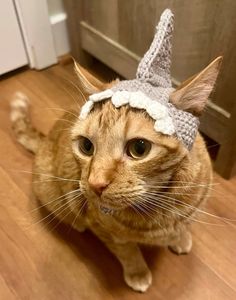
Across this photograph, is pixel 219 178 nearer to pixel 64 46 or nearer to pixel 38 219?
pixel 38 219

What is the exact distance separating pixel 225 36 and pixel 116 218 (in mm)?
621

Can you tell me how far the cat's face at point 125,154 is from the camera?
77 centimetres

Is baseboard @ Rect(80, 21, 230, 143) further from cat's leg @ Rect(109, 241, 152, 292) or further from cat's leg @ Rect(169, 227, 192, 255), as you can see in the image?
cat's leg @ Rect(109, 241, 152, 292)

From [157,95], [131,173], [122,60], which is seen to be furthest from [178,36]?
[131,173]

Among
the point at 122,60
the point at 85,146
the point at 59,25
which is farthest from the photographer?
the point at 59,25

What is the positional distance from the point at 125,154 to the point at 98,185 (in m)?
0.08

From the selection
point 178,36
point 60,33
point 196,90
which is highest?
point 196,90

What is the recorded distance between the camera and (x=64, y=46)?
6.40 ft

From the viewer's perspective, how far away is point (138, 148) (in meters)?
0.77

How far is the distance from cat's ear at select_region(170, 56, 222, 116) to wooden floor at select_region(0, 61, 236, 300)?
622 millimetres

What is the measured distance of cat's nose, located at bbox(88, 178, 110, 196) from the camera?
77 centimetres

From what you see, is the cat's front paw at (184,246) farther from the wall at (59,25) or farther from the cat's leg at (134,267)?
the wall at (59,25)

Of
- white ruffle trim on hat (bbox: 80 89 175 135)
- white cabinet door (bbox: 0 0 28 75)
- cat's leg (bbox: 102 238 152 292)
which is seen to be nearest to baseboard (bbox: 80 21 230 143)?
white cabinet door (bbox: 0 0 28 75)

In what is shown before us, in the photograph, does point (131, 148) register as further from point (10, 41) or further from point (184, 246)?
point (10, 41)
